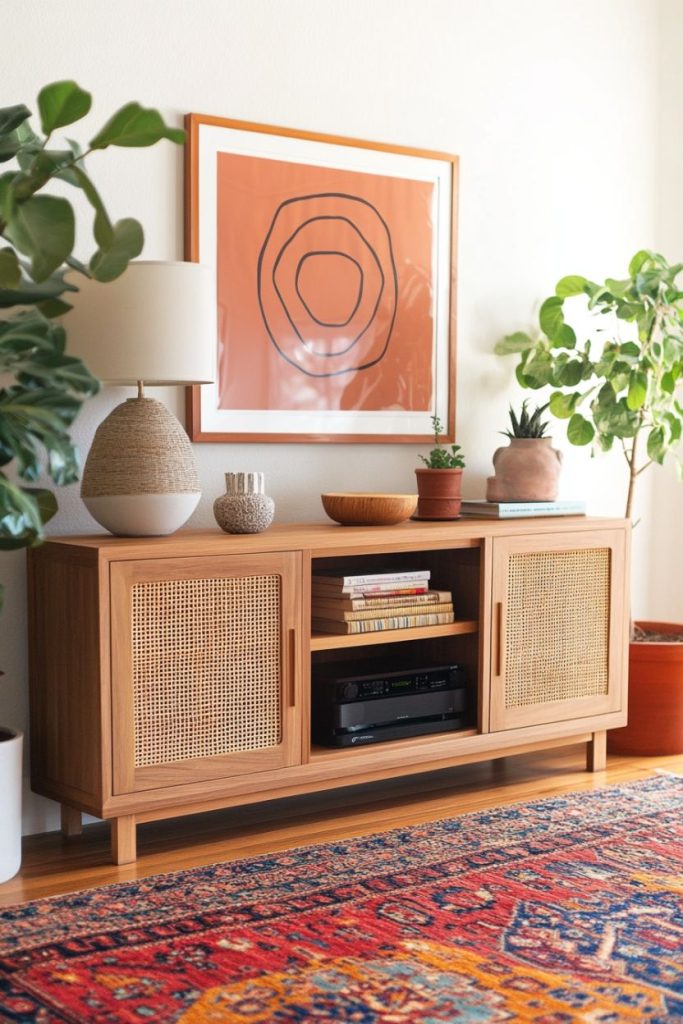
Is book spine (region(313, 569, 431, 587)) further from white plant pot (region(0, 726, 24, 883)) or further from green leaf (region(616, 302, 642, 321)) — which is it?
A: green leaf (region(616, 302, 642, 321))

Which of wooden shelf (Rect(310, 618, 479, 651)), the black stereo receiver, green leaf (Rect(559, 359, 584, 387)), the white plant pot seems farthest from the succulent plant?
the white plant pot

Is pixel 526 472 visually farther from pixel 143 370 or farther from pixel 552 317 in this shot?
pixel 143 370

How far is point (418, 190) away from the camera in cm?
377

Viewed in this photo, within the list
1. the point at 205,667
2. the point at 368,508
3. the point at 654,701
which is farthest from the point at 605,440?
the point at 205,667

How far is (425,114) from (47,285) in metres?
1.88

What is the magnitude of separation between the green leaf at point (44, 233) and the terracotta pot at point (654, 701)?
2431mm

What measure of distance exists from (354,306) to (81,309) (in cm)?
103

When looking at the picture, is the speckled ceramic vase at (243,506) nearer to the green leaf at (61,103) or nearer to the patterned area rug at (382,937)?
the patterned area rug at (382,937)

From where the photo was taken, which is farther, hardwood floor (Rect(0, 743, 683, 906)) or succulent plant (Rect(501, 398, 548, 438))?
succulent plant (Rect(501, 398, 548, 438))

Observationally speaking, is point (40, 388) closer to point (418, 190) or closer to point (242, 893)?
point (242, 893)

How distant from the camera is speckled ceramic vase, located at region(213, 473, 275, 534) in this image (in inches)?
121

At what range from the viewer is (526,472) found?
3.76 m

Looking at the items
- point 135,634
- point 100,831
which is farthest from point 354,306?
point 100,831

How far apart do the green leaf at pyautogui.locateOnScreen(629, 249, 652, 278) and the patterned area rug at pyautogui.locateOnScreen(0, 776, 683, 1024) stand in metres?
1.75
